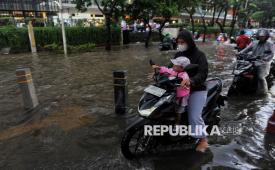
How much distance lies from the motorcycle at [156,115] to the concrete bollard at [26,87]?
11.2 feet

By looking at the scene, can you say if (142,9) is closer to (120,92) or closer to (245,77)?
(245,77)

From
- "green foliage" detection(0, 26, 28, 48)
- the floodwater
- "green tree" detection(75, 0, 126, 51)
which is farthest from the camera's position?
"green tree" detection(75, 0, 126, 51)

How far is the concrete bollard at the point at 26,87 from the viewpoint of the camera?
646 centimetres

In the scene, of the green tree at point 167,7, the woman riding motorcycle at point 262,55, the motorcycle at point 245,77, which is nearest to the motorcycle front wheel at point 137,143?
the motorcycle at point 245,77

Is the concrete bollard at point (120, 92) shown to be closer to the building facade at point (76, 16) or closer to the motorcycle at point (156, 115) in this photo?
the motorcycle at point (156, 115)

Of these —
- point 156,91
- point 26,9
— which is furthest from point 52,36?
point 156,91

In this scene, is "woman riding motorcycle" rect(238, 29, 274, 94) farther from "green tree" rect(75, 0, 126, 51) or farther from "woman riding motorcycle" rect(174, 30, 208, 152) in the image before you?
"green tree" rect(75, 0, 126, 51)

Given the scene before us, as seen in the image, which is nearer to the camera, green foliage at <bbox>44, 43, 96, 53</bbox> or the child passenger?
the child passenger

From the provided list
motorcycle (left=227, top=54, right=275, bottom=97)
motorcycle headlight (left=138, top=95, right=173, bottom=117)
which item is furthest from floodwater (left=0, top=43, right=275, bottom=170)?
motorcycle headlight (left=138, top=95, right=173, bottom=117)

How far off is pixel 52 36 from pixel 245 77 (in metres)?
18.0

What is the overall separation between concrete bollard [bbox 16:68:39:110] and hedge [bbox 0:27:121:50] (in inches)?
577

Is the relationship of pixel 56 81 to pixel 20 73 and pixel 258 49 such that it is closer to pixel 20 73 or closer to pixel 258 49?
pixel 20 73

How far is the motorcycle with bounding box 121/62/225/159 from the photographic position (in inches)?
142

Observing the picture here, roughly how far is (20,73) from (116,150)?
11.5ft
